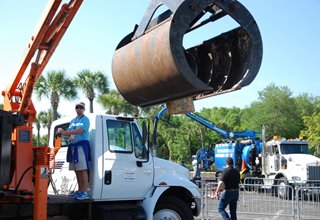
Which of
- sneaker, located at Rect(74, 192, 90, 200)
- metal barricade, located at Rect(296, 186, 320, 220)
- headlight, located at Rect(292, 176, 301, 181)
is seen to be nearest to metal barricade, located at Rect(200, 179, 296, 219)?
metal barricade, located at Rect(296, 186, 320, 220)

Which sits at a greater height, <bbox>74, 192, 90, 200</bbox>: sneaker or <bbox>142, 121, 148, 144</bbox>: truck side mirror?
<bbox>142, 121, 148, 144</bbox>: truck side mirror

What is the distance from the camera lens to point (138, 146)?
7.74 meters

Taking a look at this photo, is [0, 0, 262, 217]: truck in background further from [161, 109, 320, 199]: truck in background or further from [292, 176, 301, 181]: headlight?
[292, 176, 301, 181]: headlight

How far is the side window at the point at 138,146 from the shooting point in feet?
25.3

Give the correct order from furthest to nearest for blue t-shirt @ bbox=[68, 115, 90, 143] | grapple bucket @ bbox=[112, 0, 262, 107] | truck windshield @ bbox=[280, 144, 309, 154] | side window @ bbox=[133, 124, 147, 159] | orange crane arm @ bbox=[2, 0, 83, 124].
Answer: truck windshield @ bbox=[280, 144, 309, 154]
side window @ bbox=[133, 124, 147, 159]
blue t-shirt @ bbox=[68, 115, 90, 143]
orange crane arm @ bbox=[2, 0, 83, 124]
grapple bucket @ bbox=[112, 0, 262, 107]

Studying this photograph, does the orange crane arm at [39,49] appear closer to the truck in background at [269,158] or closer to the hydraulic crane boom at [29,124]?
the hydraulic crane boom at [29,124]

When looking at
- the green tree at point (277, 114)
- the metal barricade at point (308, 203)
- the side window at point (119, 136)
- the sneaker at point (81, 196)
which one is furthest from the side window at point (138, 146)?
the green tree at point (277, 114)

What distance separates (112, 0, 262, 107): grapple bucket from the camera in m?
4.99

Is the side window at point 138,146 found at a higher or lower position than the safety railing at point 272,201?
higher

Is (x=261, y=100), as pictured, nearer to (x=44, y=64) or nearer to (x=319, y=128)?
(x=319, y=128)

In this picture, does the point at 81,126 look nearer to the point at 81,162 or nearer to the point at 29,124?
the point at 81,162

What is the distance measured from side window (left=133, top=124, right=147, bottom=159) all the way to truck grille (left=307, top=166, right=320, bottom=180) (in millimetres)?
12764

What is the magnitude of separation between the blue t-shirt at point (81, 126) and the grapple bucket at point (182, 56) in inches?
58.7

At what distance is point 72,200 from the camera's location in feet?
22.8
